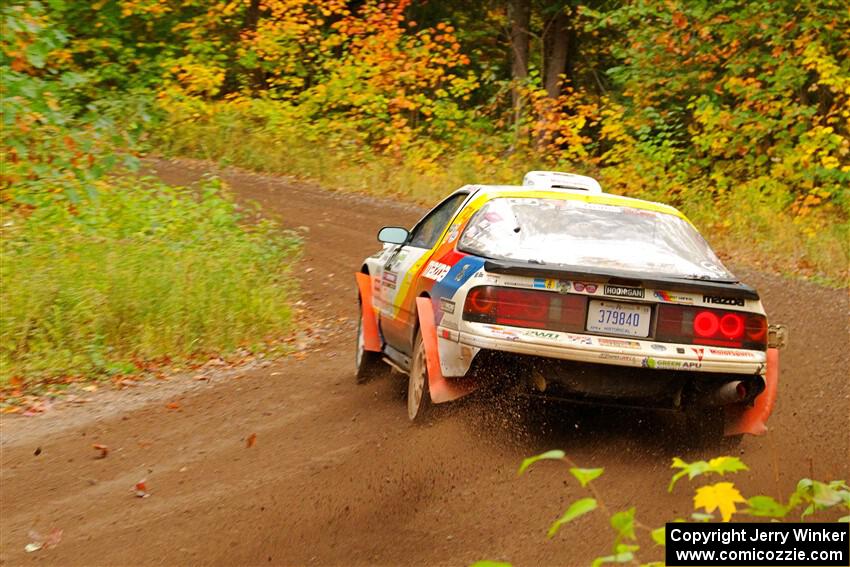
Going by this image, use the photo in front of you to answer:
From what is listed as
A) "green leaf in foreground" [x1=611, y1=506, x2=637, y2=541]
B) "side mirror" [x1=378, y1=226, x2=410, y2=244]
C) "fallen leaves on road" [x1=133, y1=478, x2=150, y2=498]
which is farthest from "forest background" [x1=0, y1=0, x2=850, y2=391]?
"green leaf in foreground" [x1=611, y1=506, x2=637, y2=541]

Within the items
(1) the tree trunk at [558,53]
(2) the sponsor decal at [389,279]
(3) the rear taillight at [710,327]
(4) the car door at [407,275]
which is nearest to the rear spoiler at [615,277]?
(3) the rear taillight at [710,327]

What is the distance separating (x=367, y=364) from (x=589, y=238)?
302cm

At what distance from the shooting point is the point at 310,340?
11711 mm

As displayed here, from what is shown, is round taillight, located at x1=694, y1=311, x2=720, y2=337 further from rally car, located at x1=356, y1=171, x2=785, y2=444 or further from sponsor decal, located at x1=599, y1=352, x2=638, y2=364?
sponsor decal, located at x1=599, y1=352, x2=638, y2=364

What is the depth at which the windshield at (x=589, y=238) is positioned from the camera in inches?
251

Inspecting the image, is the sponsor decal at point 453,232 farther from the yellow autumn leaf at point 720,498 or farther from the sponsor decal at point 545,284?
the yellow autumn leaf at point 720,498

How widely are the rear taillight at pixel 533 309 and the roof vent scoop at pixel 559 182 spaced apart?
1823 millimetres

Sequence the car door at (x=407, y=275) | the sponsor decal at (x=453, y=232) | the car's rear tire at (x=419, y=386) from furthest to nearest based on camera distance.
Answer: the car door at (x=407, y=275) → the sponsor decal at (x=453, y=232) → the car's rear tire at (x=419, y=386)

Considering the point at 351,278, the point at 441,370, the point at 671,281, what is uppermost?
the point at 671,281

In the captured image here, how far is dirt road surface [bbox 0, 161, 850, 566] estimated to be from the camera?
5.13 m

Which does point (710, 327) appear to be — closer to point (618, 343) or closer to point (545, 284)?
point (618, 343)

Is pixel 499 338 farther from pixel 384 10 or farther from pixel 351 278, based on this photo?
pixel 384 10

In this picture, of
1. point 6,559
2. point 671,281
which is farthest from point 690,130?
point 6,559

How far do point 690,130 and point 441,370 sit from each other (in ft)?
57.5
